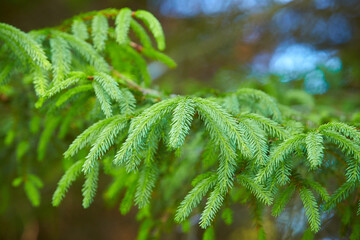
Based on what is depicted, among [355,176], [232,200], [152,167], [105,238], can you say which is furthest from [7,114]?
[105,238]

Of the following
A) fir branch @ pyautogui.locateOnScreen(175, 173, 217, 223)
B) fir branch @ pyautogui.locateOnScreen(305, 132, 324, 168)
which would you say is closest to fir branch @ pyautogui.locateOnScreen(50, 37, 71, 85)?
fir branch @ pyautogui.locateOnScreen(175, 173, 217, 223)

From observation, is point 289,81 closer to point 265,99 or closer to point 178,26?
point 265,99

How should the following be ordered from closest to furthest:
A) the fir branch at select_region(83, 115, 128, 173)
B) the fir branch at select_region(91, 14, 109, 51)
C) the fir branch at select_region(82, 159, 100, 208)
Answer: the fir branch at select_region(83, 115, 128, 173)
the fir branch at select_region(82, 159, 100, 208)
the fir branch at select_region(91, 14, 109, 51)

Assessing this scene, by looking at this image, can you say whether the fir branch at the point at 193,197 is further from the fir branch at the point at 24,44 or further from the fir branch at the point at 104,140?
the fir branch at the point at 24,44

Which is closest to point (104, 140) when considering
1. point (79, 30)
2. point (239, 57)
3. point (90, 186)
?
point (90, 186)

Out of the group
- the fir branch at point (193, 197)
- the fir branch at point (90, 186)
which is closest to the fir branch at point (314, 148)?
the fir branch at point (193, 197)

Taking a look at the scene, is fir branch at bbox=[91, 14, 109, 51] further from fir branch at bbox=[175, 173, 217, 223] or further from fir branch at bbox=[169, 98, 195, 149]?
fir branch at bbox=[175, 173, 217, 223]

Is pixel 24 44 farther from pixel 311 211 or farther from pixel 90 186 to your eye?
pixel 311 211

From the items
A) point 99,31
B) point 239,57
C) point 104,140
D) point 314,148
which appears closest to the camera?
point 314,148
